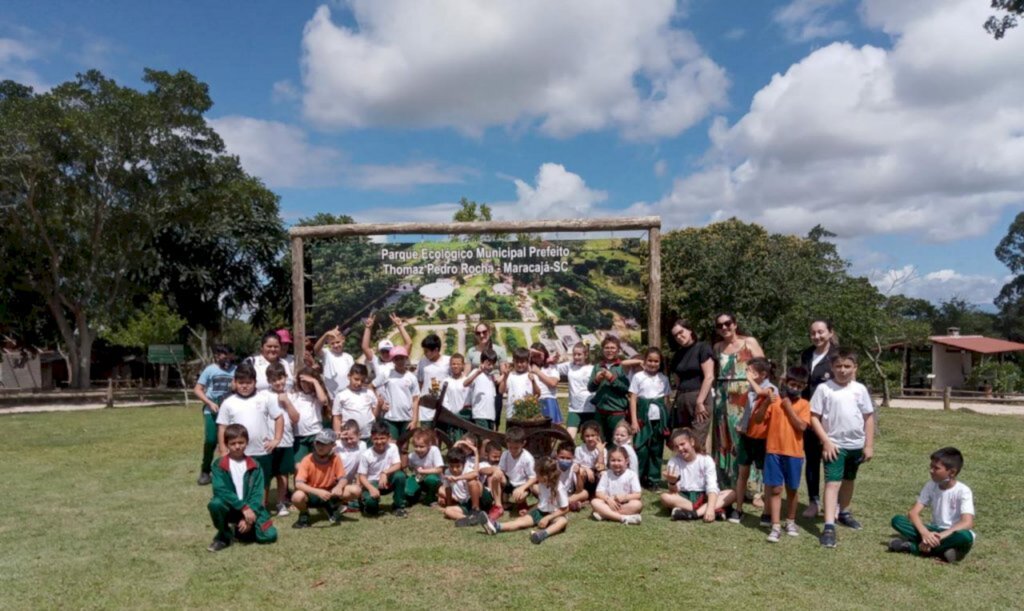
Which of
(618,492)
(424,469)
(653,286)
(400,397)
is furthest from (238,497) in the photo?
(653,286)

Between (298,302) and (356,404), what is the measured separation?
2338mm

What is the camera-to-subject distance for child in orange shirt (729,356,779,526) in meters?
6.10

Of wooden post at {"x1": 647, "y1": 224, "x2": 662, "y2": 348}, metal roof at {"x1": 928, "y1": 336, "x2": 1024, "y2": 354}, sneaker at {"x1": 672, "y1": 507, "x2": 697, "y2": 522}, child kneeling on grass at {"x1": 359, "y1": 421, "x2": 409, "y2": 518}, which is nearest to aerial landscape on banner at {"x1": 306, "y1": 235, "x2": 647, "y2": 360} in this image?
wooden post at {"x1": 647, "y1": 224, "x2": 662, "y2": 348}

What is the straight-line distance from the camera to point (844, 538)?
5.70m

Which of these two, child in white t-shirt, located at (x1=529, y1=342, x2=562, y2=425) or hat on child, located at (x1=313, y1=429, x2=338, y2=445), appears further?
child in white t-shirt, located at (x1=529, y1=342, x2=562, y2=425)

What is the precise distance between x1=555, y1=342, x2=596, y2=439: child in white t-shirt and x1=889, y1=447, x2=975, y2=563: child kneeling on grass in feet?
10.2

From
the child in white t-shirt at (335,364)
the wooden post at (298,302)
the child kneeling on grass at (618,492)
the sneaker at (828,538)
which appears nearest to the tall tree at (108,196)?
the wooden post at (298,302)

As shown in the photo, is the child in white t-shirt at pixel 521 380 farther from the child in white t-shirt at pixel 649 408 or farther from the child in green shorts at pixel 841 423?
the child in green shorts at pixel 841 423

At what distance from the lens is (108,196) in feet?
81.5

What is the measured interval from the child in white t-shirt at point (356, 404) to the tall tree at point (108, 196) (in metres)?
20.2

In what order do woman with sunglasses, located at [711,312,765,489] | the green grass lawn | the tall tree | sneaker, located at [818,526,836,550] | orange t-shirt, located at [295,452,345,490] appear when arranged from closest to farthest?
the green grass lawn, sneaker, located at [818,526,836,550], orange t-shirt, located at [295,452,345,490], woman with sunglasses, located at [711,312,765,489], the tall tree

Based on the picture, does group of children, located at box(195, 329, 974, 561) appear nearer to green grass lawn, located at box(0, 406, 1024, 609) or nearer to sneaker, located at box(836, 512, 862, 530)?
sneaker, located at box(836, 512, 862, 530)

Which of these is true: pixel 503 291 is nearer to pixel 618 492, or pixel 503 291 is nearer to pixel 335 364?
pixel 335 364

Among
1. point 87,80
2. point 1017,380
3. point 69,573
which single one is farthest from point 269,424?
point 1017,380
